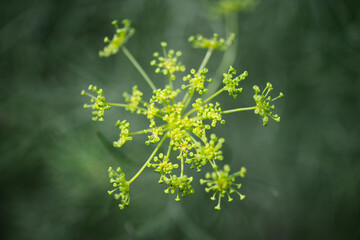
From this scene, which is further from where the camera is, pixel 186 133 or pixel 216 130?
pixel 216 130

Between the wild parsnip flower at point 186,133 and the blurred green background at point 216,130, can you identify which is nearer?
the wild parsnip flower at point 186,133

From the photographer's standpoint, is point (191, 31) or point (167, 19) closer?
point (167, 19)

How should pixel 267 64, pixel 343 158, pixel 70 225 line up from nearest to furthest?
pixel 70 225 → pixel 343 158 → pixel 267 64

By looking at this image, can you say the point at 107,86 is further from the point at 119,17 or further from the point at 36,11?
the point at 36,11

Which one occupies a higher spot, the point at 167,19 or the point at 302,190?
the point at 167,19

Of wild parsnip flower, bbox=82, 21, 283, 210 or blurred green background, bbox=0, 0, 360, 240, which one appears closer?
wild parsnip flower, bbox=82, 21, 283, 210

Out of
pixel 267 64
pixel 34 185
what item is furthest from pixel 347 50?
pixel 34 185

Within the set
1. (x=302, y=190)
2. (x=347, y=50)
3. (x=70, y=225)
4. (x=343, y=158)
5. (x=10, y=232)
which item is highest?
(x=10, y=232)

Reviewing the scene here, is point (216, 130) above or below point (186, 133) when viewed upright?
below
